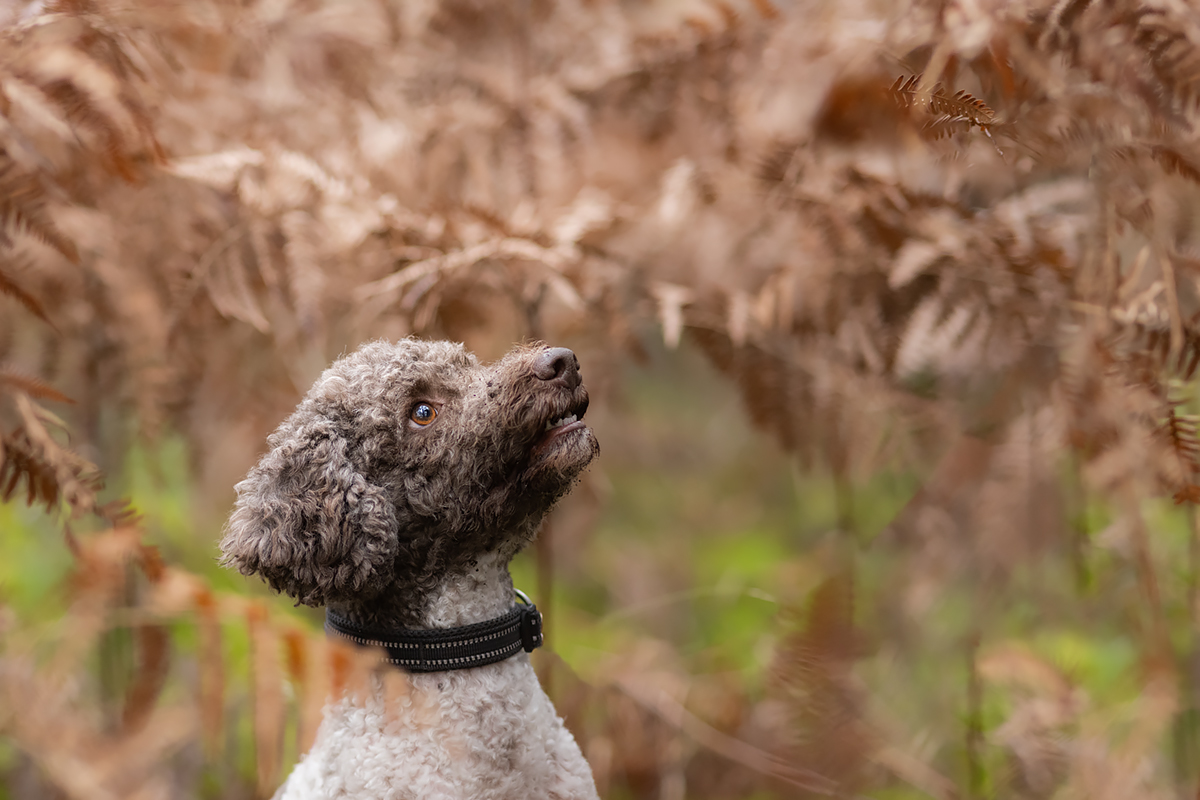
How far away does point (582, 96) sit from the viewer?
2740 millimetres

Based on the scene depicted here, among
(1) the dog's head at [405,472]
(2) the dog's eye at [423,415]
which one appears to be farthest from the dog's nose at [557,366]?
(2) the dog's eye at [423,415]

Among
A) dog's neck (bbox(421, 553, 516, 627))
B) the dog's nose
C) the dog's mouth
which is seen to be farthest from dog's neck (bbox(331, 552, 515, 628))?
the dog's nose

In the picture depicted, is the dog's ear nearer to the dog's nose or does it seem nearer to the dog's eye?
the dog's eye

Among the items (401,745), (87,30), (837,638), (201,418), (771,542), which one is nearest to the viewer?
(401,745)

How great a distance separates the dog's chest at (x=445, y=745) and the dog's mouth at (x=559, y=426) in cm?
41

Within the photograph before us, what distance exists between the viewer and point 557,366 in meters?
1.58

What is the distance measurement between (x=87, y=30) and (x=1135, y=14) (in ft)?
7.04

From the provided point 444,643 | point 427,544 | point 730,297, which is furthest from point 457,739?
point 730,297

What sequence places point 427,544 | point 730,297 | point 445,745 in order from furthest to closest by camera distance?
point 730,297, point 427,544, point 445,745

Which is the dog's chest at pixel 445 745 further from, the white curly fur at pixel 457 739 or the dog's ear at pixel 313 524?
the dog's ear at pixel 313 524

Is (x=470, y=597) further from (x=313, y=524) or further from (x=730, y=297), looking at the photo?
(x=730, y=297)

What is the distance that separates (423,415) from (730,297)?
1.10 meters

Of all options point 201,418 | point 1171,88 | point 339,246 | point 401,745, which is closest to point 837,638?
point 401,745

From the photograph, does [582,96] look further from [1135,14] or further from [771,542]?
[771,542]
